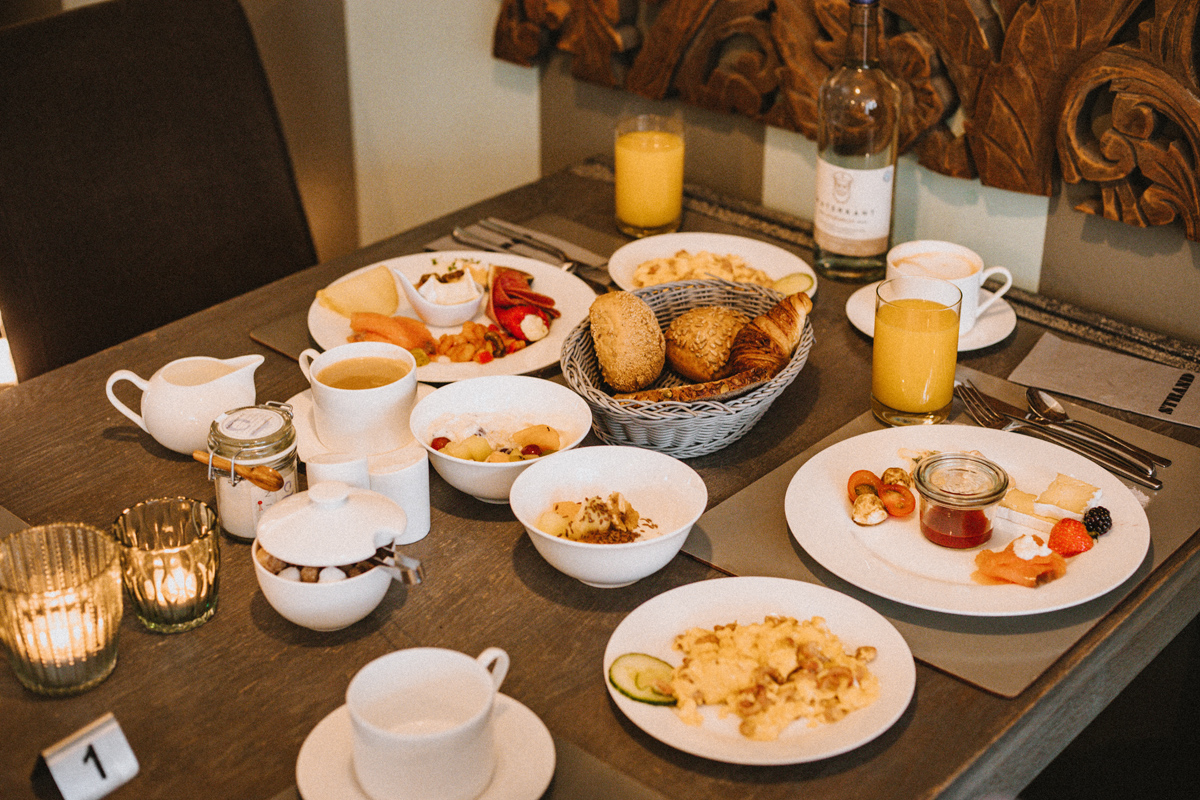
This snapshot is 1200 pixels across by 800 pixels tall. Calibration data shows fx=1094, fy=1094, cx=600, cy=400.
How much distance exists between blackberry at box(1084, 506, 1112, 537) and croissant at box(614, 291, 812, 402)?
0.35 metres

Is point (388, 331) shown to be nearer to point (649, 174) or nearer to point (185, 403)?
point (185, 403)

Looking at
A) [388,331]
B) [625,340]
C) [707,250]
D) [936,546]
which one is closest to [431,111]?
[707,250]

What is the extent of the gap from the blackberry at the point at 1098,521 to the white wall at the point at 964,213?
0.62m

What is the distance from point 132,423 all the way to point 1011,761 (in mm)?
1018

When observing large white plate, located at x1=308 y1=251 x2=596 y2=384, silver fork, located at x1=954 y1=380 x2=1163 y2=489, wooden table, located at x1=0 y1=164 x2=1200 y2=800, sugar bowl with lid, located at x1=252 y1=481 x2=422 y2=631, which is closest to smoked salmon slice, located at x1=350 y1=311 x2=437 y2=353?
large white plate, located at x1=308 y1=251 x2=596 y2=384

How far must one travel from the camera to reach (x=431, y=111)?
2406mm

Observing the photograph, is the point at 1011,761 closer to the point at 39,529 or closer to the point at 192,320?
the point at 39,529

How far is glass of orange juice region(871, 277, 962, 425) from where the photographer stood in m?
1.23

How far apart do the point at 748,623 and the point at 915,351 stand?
17.1 inches

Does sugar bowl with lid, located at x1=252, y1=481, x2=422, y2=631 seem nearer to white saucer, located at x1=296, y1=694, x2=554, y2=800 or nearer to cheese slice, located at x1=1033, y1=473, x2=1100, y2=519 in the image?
white saucer, located at x1=296, y1=694, x2=554, y2=800

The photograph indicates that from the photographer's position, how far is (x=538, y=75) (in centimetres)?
218

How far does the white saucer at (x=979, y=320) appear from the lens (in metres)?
1.42

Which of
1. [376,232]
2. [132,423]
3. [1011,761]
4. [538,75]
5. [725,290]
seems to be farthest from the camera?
[376,232]

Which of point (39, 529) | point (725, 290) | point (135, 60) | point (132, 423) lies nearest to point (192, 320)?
point (132, 423)
